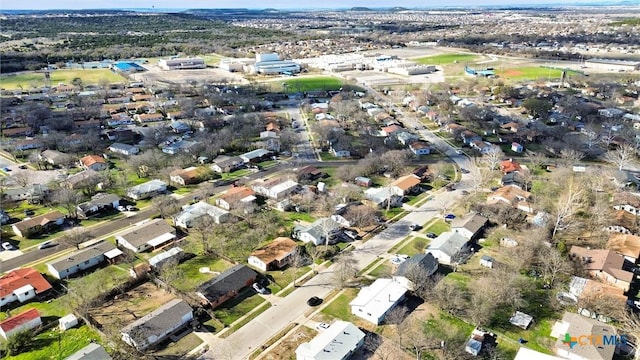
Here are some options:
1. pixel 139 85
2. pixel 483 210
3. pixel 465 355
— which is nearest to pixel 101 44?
pixel 139 85

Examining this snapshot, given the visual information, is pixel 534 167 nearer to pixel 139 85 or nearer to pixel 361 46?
pixel 139 85

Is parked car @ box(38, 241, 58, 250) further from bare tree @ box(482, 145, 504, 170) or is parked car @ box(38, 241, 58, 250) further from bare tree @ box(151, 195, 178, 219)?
bare tree @ box(482, 145, 504, 170)

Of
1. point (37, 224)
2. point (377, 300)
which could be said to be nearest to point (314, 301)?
point (377, 300)

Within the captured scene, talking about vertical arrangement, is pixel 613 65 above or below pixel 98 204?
above

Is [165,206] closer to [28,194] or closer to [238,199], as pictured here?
[238,199]

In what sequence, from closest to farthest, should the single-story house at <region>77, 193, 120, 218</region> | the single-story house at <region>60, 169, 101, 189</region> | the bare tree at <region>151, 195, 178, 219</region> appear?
the bare tree at <region>151, 195, 178, 219</region> → the single-story house at <region>77, 193, 120, 218</region> → the single-story house at <region>60, 169, 101, 189</region>

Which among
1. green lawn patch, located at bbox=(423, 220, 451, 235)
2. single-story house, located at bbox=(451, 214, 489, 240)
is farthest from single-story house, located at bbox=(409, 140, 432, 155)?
single-story house, located at bbox=(451, 214, 489, 240)
